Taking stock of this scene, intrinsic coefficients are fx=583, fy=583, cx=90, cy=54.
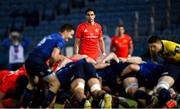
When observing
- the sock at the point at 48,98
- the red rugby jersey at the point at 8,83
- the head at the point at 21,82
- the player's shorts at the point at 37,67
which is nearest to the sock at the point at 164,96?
the sock at the point at 48,98

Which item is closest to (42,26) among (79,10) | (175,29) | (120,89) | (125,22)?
(79,10)

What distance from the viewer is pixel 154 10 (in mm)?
19766

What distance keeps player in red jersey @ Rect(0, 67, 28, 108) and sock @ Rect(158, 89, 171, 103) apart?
236cm

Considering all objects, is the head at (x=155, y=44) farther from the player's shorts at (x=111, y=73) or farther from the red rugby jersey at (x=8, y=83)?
the red rugby jersey at (x=8, y=83)

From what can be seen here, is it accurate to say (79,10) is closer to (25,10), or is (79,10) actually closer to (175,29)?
(25,10)

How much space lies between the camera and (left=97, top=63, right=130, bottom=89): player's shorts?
9.68 metres

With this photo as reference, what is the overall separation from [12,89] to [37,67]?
2.18 feet

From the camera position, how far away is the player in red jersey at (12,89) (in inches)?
381

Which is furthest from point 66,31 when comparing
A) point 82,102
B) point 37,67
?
point 82,102

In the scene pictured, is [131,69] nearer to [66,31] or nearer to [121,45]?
[66,31]

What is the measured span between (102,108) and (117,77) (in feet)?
4.66

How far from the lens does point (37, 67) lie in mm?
9383

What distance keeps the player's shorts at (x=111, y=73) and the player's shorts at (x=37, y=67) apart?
1089 millimetres

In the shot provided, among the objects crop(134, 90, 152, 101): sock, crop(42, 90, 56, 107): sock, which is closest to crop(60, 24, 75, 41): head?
Answer: crop(42, 90, 56, 107): sock
